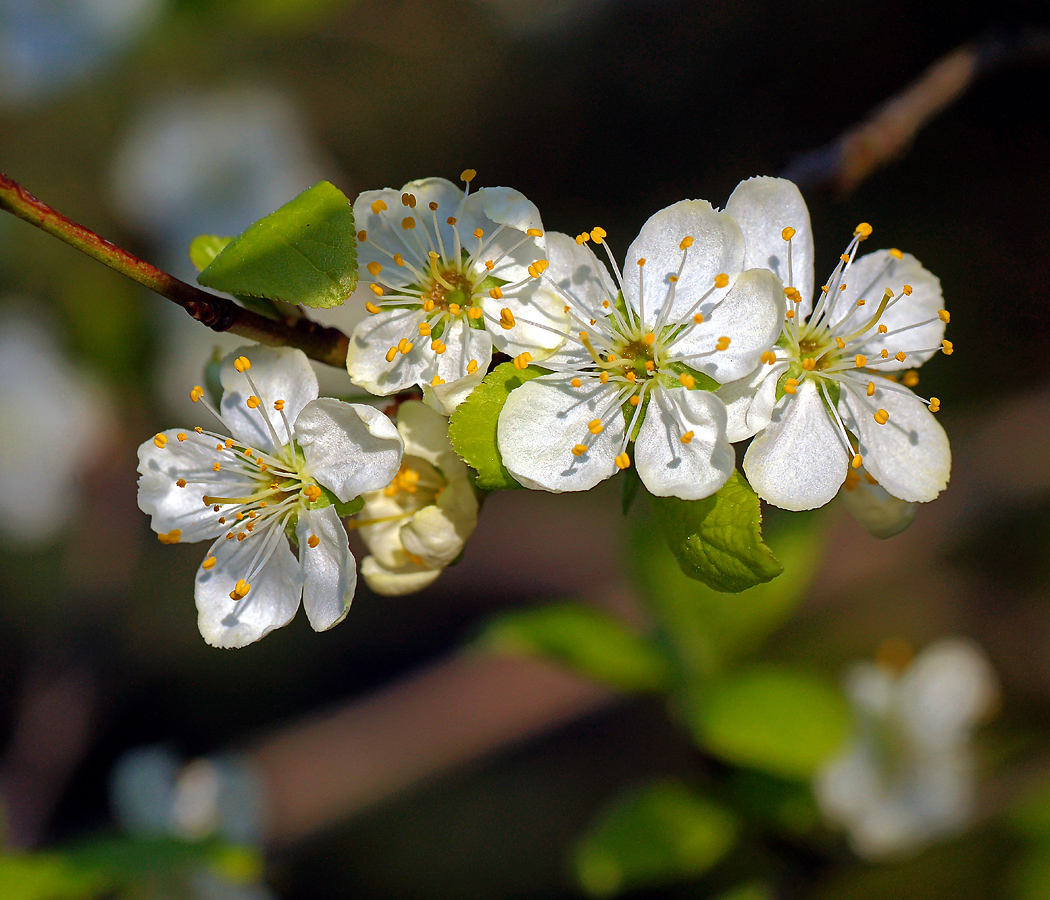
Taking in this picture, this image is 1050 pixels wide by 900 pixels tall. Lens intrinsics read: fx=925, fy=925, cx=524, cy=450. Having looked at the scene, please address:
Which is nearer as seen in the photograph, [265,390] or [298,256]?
[298,256]

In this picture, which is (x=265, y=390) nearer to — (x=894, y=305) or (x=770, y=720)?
(x=894, y=305)

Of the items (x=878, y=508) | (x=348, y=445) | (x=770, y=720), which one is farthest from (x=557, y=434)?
(x=770, y=720)

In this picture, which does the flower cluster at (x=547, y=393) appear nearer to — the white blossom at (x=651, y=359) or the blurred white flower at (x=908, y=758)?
the white blossom at (x=651, y=359)

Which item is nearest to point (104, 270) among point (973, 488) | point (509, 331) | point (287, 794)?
point (287, 794)

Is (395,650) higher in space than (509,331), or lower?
lower

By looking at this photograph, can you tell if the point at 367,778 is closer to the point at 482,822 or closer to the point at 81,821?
the point at 482,822

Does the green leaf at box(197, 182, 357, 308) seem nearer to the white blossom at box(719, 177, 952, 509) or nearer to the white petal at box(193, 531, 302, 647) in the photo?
the white petal at box(193, 531, 302, 647)
